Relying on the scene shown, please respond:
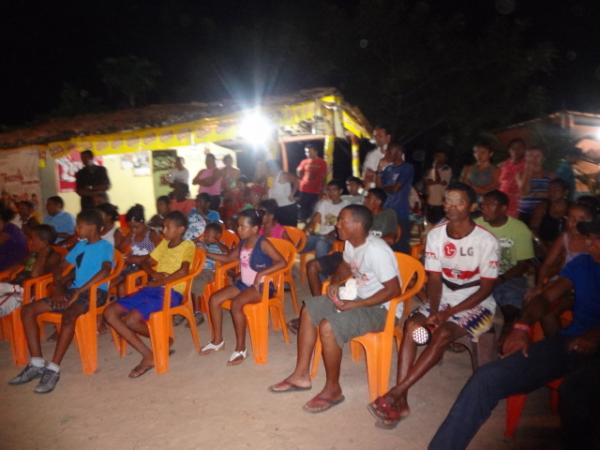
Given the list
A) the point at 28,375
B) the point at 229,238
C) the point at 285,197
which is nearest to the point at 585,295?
the point at 229,238

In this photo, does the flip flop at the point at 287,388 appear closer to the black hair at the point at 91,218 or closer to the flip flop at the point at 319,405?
the flip flop at the point at 319,405

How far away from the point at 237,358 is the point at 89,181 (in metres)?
4.80

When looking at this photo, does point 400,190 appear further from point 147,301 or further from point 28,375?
point 28,375

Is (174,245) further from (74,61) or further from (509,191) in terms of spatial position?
(74,61)

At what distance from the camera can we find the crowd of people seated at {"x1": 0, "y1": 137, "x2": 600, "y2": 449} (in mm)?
2645

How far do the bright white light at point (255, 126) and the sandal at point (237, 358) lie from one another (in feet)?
16.6

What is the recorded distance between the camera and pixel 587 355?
8.51ft

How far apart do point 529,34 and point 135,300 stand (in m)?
17.0

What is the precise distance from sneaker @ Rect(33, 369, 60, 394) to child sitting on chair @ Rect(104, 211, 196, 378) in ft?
1.82

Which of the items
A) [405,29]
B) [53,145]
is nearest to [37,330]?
[53,145]

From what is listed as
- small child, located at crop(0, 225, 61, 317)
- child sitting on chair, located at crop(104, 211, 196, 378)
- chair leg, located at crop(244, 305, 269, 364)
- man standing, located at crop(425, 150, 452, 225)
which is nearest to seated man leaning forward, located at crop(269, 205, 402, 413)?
chair leg, located at crop(244, 305, 269, 364)

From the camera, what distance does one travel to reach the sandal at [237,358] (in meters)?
4.00

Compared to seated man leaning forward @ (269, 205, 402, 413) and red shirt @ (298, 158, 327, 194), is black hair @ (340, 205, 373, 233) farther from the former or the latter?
red shirt @ (298, 158, 327, 194)

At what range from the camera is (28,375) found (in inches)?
152
